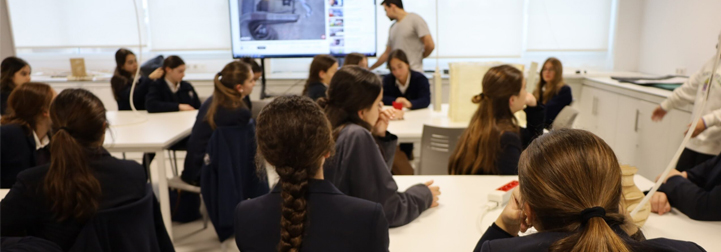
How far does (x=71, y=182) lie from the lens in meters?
1.50

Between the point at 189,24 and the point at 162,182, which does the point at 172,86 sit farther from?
the point at 189,24

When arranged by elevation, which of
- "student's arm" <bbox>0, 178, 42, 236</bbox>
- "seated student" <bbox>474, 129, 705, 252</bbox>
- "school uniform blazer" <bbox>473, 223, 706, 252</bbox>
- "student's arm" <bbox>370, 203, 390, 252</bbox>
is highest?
"seated student" <bbox>474, 129, 705, 252</bbox>

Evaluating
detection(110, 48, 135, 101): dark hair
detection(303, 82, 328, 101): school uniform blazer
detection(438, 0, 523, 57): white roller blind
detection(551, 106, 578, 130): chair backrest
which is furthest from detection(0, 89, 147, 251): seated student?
detection(438, 0, 523, 57): white roller blind

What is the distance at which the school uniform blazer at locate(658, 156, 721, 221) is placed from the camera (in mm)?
1530

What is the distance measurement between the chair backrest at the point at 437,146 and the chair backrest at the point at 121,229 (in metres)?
1.41

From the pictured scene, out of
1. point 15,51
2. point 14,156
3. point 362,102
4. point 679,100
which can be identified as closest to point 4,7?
point 15,51

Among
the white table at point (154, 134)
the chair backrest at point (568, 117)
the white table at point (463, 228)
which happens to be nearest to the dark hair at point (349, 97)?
the white table at point (463, 228)

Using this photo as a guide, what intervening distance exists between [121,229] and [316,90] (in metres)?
2.03

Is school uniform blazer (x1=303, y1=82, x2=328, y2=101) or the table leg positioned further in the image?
school uniform blazer (x1=303, y1=82, x2=328, y2=101)

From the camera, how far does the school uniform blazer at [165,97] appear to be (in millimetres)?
3721

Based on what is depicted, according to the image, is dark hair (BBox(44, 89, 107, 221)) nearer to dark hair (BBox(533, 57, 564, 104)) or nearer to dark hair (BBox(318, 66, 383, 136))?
dark hair (BBox(318, 66, 383, 136))

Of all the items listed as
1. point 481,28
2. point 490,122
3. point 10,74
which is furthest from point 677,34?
point 10,74

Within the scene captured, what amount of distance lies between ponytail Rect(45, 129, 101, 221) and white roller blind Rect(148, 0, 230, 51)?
4323 mm

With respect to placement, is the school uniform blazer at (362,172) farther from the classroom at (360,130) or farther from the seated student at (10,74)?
the seated student at (10,74)
